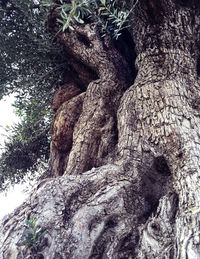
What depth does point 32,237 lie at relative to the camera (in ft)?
7.96

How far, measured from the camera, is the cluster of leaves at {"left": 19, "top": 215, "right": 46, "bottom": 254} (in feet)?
7.89

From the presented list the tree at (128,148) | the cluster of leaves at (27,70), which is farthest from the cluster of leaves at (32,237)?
the cluster of leaves at (27,70)

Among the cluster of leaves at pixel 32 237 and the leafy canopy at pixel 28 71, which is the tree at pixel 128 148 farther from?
the leafy canopy at pixel 28 71

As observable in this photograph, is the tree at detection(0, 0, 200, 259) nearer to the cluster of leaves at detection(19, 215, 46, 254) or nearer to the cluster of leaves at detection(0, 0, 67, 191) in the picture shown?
the cluster of leaves at detection(19, 215, 46, 254)

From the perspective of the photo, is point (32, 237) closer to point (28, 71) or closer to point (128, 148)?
point (128, 148)

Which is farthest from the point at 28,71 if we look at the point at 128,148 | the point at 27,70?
the point at 128,148

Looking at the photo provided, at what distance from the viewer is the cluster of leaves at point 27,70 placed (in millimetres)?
5422

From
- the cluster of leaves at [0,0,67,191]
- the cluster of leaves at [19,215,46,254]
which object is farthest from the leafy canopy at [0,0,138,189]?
the cluster of leaves at [19,215,46,254]

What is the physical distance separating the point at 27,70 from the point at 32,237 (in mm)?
3988

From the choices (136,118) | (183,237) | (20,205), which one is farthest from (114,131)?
(183,237)

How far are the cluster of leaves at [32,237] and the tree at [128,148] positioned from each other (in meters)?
0.07

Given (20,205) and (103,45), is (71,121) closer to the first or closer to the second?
(103,45)

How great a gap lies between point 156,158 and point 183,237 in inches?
43.1

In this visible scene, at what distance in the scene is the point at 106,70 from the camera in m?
4.65
